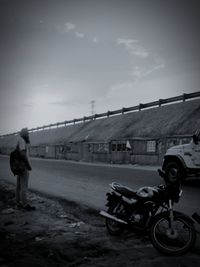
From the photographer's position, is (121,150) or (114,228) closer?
(114,228)

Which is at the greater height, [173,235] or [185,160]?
[185,160]

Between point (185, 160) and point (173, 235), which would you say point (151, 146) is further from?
point (173, 235)

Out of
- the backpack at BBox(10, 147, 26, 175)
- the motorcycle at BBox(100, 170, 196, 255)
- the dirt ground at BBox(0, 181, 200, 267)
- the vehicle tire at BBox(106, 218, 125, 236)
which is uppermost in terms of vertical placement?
the backpack at BBox(10, 147, 26, 175)

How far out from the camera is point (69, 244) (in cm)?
483

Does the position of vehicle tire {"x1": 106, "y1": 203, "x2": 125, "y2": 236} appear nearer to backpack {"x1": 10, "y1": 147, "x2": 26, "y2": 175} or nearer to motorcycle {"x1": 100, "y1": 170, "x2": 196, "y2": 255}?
motorcycle {"x1": 100, "y1": 170, "x2": 196, "y2": 255}

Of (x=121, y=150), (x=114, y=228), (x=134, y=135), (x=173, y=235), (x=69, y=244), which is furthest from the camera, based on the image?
(x=121, y=150)

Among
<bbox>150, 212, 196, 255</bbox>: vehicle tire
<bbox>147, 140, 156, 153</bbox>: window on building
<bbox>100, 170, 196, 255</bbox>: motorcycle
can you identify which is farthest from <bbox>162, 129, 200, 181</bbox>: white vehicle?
<bbox>147, 140, 156, 153</bbox>: window on building

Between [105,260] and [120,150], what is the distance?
2788 cm

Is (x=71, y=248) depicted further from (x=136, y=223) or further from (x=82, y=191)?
(x=82, y=191)

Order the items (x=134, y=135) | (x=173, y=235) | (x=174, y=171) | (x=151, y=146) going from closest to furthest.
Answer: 1. (x=173, y=235)
2. (x=174, y=171)
3. (x=151, y=146)
4. (x=134, y=135)

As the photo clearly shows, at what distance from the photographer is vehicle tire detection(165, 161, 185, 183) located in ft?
37.7

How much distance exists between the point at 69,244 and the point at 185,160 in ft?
25.2

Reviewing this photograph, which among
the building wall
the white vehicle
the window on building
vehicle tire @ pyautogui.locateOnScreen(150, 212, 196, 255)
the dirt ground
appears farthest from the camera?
the window on building

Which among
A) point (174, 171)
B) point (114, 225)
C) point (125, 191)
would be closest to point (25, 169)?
point (114, 225)
